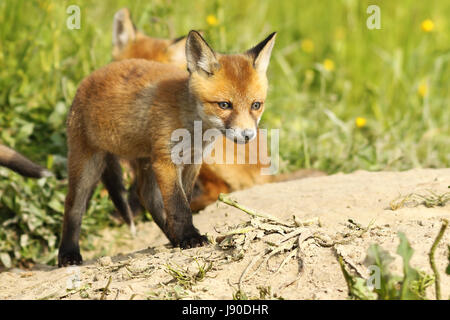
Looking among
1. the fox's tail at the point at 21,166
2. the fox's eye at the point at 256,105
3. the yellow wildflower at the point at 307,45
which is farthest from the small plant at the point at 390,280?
the yellow wildflower at the point at 307,45

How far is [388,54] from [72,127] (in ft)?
18.1

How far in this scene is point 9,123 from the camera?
6.58 m

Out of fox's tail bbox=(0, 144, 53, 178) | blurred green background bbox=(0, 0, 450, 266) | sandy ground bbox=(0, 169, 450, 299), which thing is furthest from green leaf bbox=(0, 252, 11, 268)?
fox's tail bbox=(0, 144, 53, 178)

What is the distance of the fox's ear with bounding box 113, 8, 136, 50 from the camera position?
23.4 feet

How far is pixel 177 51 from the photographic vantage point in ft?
23.0

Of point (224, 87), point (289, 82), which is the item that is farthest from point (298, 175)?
point (289, 82)

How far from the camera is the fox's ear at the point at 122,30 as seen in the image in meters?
7.14

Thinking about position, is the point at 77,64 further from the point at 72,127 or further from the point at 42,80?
the point at 72,127

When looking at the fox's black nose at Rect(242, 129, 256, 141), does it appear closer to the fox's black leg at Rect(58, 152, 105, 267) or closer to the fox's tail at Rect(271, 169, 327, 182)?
the fox's black leg at Rect(58, 152, 105, 267)

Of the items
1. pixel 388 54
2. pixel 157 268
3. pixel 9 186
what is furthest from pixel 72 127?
pixel 388 54

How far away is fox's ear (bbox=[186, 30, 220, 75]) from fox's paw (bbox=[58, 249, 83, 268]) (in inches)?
→ 70.1

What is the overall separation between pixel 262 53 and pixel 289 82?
14.1 feet

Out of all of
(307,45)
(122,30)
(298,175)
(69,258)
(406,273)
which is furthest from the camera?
(307,45)

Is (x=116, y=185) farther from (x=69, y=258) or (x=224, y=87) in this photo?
(x=224, y=87)
